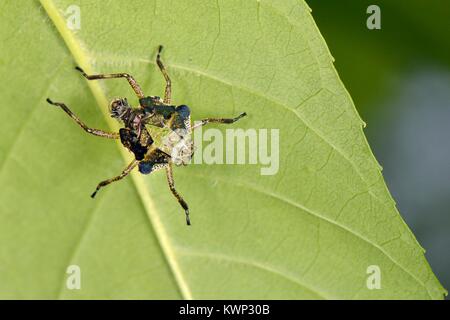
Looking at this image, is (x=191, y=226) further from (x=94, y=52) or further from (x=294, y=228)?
(x=94, y=52)

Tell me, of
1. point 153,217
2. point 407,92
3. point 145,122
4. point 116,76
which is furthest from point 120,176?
point 407,92

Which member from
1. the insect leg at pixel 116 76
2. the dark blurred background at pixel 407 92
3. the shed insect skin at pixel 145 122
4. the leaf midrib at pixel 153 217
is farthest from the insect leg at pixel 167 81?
the dark blurred background at pixel 407 92

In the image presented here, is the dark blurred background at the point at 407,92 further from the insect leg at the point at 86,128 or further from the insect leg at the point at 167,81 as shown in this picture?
the insect leg at the point at 86,128

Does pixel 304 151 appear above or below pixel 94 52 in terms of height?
below

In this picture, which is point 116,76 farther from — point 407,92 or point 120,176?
point 407,92

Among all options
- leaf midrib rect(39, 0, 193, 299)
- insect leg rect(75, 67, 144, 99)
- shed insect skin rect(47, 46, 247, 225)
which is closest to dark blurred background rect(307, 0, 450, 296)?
shed insect skin rect(47, 46, 247, 225)
